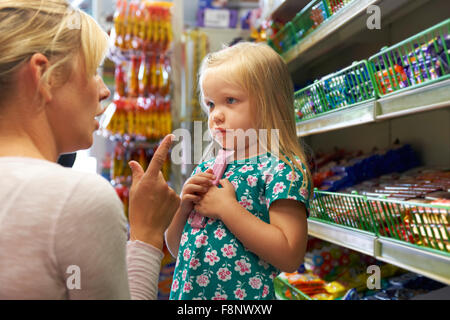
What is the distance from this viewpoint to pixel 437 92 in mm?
1048

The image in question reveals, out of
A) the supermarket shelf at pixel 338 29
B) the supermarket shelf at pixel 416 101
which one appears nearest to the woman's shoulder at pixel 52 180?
the supermarket shelf at pixel 416 101

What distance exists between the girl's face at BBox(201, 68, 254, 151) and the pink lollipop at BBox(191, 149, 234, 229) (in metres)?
0.05

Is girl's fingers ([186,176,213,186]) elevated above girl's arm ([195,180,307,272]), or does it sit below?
above

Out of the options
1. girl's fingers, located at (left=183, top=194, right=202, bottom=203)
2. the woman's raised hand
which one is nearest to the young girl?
girl's fingers, located at (left=183, top=194, right=202, bottom=203)

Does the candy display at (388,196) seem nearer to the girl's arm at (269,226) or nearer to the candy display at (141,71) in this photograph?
the girl's arm at (269,226)

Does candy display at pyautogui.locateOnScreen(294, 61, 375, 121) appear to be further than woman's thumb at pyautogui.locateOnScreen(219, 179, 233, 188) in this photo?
Yes

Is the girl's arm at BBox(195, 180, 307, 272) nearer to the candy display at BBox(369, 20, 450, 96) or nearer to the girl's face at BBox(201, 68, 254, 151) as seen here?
the girl's face at BBox(201, 68, 254, 151)

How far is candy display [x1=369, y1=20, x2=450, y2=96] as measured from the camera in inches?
41.0

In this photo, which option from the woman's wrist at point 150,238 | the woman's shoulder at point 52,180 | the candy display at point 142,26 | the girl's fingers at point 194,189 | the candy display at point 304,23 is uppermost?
the candy display at point 142,26

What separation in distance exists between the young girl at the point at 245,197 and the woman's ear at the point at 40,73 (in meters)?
0.49

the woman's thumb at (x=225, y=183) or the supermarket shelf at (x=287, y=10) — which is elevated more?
the supermarket shelf at (x=287, y=10)

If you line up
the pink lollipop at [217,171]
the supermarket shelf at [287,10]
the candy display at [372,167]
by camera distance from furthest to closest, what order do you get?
the supermarket shelf at [287,10] < the candy display at [372,167] < the pink lollipop at [217,171]

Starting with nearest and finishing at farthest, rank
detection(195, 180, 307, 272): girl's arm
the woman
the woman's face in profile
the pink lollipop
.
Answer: the woman
the woman's face in profile
detection(195, 180, 307, 272): girl's arm
the pink lollipop

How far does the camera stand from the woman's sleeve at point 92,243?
1.79 feet
